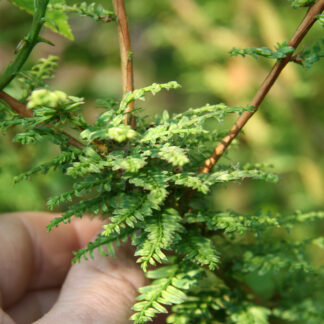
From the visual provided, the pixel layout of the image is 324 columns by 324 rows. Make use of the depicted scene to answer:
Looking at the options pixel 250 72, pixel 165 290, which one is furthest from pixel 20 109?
pixel 250 72

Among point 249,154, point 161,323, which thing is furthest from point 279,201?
point 161,323

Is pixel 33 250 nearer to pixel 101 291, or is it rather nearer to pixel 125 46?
pixel 101 291

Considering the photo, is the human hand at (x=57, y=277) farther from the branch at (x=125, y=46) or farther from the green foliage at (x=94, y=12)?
the green foliage at (x=94, y=12)

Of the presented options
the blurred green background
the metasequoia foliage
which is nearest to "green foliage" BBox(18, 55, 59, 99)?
the metasequoia foliage

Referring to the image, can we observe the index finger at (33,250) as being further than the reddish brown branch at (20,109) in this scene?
Yes

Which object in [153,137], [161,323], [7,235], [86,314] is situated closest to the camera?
[153,137]

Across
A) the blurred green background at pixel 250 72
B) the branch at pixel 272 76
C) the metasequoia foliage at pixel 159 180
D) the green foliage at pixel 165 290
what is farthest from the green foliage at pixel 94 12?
the blurred green background at pixel 250 72

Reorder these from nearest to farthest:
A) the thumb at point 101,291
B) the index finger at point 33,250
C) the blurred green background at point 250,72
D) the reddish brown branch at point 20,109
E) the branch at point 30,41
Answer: the branch at point 30,41, the reddish brown branch at point 20,109, the thumb at point 101,291, the index finger at point 33,250, the blurred green background at point 250,72

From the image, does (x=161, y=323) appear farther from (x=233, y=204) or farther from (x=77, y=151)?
(x=233, y=204)
